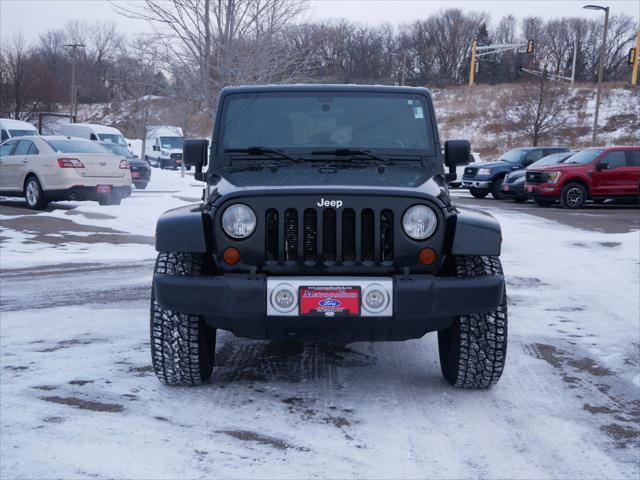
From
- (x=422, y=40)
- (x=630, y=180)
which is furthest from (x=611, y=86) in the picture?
(x=630, y=180)

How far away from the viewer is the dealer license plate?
3.72 meters

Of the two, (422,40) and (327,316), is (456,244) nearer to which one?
(327,316)

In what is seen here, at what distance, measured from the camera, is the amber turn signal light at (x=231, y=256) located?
393 centimetres

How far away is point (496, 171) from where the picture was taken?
22.8 m

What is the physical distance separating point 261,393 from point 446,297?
1.22m

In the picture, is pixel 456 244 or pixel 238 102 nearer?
pixel 456 244

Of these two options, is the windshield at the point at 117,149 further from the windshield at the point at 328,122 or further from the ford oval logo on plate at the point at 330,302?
the ford oval logo on plate at the point at 330,302

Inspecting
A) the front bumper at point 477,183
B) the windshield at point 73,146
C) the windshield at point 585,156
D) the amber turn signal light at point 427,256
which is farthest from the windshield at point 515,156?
the amber turn signal light at point 427,256

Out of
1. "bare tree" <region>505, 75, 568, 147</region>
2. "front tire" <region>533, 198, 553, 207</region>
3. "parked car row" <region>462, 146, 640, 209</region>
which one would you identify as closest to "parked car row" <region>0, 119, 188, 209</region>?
"parked car row" <region>462, 146, 640, 209</region>

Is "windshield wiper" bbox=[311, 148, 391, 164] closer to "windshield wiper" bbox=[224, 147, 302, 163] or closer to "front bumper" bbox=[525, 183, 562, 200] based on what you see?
"windshield wiper" bbox=[224, 147, 302, 163]

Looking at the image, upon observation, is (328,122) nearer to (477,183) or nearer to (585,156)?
(585,156)

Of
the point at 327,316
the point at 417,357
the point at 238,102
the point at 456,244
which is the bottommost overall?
the point at 417,357

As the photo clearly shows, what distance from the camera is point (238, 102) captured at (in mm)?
5203

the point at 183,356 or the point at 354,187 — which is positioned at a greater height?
the point at 354,187
